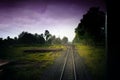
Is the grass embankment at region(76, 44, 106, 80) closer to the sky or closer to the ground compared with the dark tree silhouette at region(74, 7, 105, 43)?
closer to the ground

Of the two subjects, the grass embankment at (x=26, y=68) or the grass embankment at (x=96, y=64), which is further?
the grass embankment at (x=26, y=68)

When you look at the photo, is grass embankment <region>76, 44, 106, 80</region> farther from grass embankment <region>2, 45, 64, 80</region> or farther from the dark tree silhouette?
the dark tree silhouette

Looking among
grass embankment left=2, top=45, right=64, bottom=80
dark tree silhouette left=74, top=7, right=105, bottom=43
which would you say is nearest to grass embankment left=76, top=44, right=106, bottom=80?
grass embankment left=2, top=45, right=64, bottom=80

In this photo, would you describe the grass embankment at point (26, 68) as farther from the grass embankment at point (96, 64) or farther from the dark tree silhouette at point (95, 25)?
the dark tree silhouette at point (95, 25)

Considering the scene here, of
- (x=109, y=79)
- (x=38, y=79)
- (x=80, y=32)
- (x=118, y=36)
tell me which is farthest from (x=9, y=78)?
(x=80, y=32)

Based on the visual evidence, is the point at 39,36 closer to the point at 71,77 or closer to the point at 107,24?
the point at 71,77

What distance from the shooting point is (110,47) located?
34.2 feet

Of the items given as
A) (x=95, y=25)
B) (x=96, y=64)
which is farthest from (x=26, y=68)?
(x=95, y=25)

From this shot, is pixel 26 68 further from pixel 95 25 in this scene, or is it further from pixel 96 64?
pixel 95 25

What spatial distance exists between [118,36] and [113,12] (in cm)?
129

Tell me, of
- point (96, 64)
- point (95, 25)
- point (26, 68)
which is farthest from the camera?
point (95, 25)

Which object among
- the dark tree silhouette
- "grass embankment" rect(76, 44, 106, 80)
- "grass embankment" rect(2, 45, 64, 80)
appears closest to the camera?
"grass embankment" rect(76, 44, 106, 80)

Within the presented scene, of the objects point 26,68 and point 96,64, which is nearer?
point 26,68

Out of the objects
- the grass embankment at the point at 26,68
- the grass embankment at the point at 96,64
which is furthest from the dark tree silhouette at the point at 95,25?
the grass embankment at the point at 26,68
